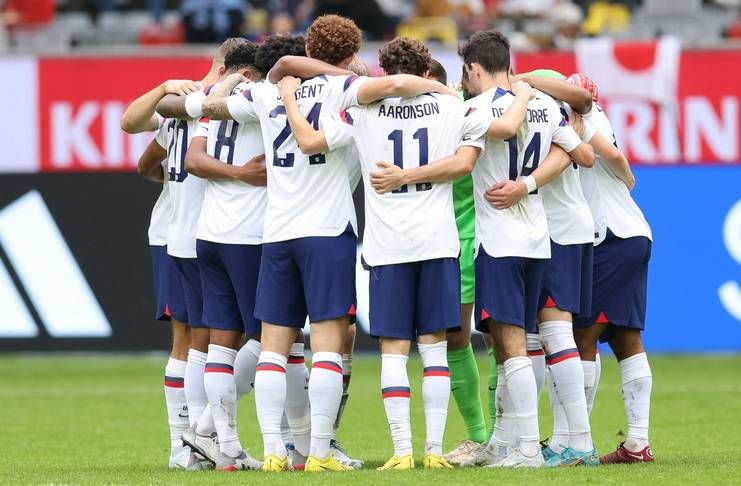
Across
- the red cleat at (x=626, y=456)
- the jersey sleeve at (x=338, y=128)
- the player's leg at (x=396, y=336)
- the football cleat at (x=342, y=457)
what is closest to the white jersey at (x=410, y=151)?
the jersey sleeve at (x=338, y=128)

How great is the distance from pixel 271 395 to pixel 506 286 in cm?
147

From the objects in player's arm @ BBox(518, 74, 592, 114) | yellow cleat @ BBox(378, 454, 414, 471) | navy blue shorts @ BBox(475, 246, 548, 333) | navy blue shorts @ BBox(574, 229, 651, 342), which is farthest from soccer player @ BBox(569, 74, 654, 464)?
yellow cleat @ BBox(378, 454, 414, 471)

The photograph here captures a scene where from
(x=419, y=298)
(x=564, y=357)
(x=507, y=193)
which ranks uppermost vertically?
(x=507, y=193)

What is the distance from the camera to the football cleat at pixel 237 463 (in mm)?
8750

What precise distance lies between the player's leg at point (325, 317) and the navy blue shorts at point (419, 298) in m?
0.22

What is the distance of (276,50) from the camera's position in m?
8.95

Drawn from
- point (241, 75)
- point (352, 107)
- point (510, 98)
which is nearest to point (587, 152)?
point (510, 98)

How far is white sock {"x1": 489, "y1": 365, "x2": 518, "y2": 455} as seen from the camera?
8953 millimetres

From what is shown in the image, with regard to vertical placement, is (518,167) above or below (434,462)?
above

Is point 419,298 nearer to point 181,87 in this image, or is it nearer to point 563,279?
point 563,279

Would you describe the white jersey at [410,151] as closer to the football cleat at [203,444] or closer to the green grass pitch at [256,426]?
the green grass pitch at [256,426]

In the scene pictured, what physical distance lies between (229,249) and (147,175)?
1353 mm

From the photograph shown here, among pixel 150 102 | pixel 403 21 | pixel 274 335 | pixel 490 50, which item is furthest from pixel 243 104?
pixel 403 21

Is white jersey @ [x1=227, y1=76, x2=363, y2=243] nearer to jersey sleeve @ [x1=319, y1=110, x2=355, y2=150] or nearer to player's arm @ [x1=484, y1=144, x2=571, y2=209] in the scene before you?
jersey sleeve @ [x1=319, y1=110, x2=355, y2=150]
